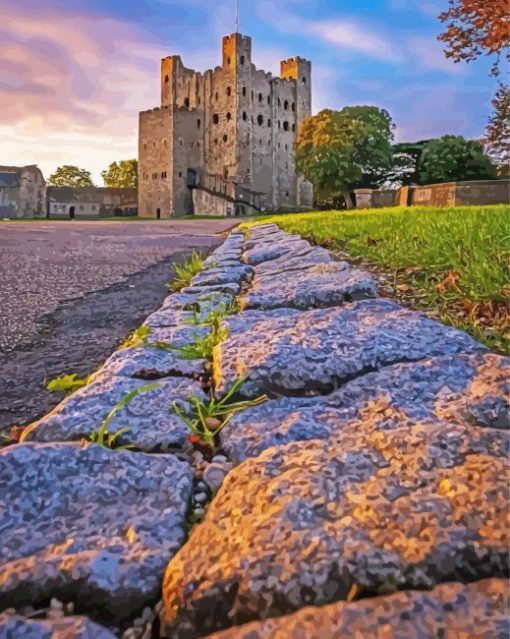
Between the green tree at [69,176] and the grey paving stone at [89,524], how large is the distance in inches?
3069

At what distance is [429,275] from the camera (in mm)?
2641

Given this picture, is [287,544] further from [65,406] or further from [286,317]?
[286,317]

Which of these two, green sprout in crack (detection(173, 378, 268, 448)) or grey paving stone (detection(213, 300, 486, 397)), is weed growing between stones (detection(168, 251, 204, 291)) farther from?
green sprout in crack (detection(173, 378, 268, 448))

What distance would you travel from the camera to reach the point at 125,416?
3.78 feet

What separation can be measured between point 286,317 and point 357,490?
1162 millimetres

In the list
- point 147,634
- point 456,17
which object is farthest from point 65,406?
point 456,17

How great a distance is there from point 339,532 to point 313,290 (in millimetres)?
1689

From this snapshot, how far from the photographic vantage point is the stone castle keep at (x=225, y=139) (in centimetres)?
4462

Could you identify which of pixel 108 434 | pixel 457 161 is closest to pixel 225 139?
pixel 457 161

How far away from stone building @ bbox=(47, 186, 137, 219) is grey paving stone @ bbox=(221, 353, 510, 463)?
57.3 metres

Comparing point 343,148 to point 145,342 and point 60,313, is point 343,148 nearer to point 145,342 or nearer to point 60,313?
point 60,313

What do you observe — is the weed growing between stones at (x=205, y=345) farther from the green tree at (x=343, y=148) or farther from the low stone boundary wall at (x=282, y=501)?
the green tree at (x=343, y=148)

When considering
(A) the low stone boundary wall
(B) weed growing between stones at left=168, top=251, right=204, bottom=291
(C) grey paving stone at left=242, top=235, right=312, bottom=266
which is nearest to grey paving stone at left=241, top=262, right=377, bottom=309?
(B) weed growing between stones at left=168, top=251, right=204, bottom=291

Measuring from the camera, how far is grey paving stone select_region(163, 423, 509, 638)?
63cm
